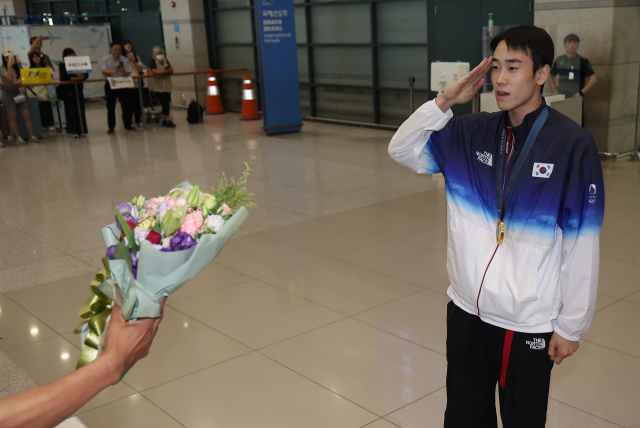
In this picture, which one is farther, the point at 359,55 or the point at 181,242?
the point at 359,55

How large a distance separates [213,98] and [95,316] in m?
13.5

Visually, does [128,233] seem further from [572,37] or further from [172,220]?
[572,37]

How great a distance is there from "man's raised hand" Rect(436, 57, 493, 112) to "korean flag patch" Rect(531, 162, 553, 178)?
1.06 ft

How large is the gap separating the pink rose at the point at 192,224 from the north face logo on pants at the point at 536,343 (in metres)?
1.14

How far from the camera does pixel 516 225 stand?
203 centimetres

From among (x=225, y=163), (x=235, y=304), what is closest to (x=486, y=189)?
(x=235, y=304)

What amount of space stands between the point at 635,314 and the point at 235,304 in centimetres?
259

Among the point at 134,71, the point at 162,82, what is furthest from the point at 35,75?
the point at 162,82

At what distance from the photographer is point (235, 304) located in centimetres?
438

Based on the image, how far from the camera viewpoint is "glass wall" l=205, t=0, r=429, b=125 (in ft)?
36.4

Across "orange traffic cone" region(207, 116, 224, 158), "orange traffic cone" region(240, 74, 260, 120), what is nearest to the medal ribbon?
"orange traffic cone" region(207, 116, 224, 158)

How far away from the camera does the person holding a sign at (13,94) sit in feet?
37.1

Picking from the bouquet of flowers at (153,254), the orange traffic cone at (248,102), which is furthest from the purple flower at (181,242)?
the orange traffic cone at (248,102)

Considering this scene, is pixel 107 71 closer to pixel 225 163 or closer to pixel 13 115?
pixel 13 115
